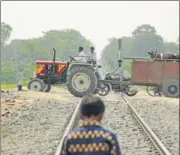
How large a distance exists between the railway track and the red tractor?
8.81ft

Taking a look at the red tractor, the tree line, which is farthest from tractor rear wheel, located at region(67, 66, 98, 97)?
the tree line

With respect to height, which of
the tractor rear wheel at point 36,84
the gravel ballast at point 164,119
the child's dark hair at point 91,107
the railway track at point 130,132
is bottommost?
the gravel ballast at point 164,119

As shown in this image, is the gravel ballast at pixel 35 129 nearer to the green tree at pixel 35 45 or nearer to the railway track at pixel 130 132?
the railway track at pixel 130 132

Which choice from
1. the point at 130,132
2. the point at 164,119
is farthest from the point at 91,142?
the point at 164,119

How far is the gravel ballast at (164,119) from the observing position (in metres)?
11.1

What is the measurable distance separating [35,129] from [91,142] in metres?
9.05

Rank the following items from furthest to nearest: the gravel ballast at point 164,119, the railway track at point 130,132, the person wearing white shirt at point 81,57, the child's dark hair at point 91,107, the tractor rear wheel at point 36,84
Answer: the tractor rear wheel at point 36,84 → the person wearing white shirt at point 81,57 → the gravel ballast at point 164,119 → the railway track at point 130,132 → the child's dark hair at point 91,107

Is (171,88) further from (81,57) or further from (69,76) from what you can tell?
(69,76)

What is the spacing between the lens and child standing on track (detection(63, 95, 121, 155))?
12.1 feet

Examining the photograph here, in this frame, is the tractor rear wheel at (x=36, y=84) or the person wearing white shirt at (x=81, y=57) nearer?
the person wearing white shirt at (x=81, y=57)

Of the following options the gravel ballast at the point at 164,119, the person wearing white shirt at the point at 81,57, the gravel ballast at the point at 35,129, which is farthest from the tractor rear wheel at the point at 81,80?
the gravel ballast at the point at 35,129

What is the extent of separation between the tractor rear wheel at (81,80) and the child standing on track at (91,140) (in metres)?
16.0

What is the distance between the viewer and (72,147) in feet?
12.2

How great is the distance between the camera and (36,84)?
75.7 ft
